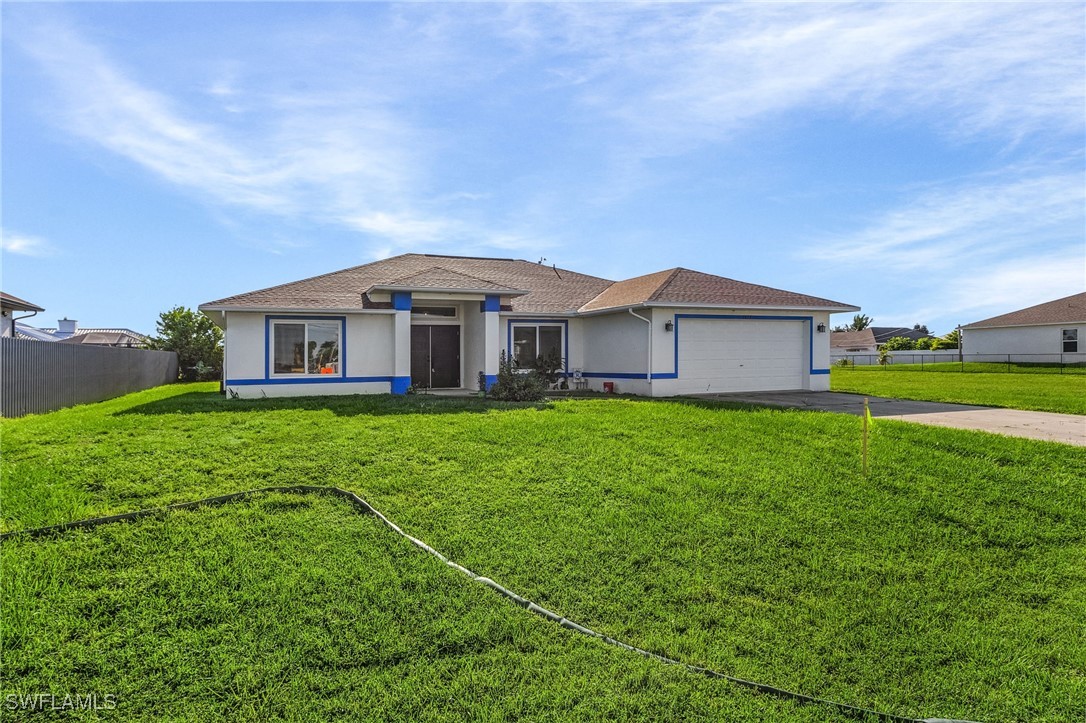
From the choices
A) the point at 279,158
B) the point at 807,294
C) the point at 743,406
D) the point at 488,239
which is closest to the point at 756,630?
the point at 743,406

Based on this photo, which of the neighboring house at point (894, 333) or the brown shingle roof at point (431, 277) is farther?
the neighboring house at point (894, 333)

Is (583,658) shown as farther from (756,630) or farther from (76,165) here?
(76,165)

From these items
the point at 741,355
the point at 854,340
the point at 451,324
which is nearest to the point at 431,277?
the point at 451,324

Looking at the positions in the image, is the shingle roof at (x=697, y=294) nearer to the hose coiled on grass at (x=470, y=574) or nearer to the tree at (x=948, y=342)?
the hose coiled on grass at (x=470, y=574)

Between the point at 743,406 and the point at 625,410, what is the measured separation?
2795 millimetres

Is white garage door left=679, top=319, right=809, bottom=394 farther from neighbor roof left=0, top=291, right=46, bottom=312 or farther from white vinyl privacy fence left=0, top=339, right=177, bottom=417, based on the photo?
neighbor roof left=0, top=291, right=46, bottom=312

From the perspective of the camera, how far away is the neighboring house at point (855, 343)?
64188mm

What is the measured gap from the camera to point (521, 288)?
18.6 m

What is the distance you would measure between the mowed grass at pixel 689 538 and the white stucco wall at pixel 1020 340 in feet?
106

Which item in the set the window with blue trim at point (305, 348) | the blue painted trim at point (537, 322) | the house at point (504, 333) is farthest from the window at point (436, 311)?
the window with blue trim at point (305, 348)

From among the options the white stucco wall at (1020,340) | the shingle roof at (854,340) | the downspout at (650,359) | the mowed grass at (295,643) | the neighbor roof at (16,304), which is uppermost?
the shingle roof at (854,340)

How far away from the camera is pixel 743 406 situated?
40.4 feet

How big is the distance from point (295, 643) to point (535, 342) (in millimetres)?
14335

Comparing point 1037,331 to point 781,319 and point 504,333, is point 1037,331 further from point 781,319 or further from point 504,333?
point 504,333
